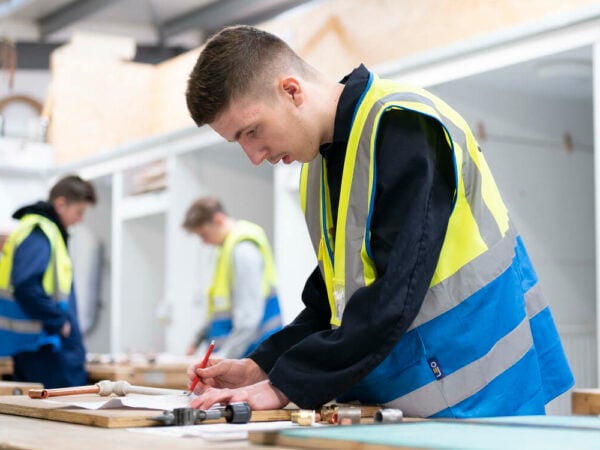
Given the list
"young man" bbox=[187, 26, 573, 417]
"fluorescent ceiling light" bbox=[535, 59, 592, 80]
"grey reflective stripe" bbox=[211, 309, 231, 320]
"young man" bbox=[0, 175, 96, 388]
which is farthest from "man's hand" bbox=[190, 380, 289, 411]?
"grey reflective stripe" bbox=[211, 309, 231, 320]

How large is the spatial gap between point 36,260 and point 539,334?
3.71 meters

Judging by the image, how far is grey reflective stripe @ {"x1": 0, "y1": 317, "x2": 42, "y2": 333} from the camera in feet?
16.9

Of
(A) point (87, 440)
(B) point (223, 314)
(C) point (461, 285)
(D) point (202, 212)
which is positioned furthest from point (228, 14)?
(A) point (87, 440)

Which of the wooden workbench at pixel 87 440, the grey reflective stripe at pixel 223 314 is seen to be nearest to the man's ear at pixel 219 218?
the grey reflective stripe at pixel 223 314

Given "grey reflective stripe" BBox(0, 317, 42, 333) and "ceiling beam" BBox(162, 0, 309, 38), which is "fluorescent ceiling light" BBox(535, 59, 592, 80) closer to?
"grey reflective stripe" BBox(0, 317, 42, 333)

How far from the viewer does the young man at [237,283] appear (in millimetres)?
5449

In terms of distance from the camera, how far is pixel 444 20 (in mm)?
5148

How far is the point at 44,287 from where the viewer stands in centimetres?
521

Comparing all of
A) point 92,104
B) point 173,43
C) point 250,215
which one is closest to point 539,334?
point 250,215

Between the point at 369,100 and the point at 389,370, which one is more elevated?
the point at 369,100

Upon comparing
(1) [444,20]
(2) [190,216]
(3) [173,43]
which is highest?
(3) [173,43]

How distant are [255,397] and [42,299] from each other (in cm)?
358

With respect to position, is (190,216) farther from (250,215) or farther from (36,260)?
(250,215)

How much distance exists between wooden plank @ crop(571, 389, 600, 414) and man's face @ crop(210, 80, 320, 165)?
1.05m
